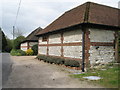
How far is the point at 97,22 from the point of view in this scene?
10078mm

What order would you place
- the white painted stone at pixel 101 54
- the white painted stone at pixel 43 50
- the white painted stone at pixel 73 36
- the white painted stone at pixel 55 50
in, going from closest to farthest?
the white painted stone at pixel 101 54, the white painted stone at pixel 73 36, the white painted stone at pixel 55 50, the white painted stone at pixel 43 50

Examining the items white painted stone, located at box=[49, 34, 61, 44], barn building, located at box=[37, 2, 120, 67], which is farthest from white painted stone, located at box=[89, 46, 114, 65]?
white painted stone, located at box=[49, 34, 61, 44]

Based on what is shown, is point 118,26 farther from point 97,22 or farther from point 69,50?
point 69,50

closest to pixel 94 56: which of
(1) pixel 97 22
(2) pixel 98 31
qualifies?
(2) pixel 98 31

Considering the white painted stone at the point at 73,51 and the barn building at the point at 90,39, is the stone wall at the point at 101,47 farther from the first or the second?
the white painted stone at the point at 73,51

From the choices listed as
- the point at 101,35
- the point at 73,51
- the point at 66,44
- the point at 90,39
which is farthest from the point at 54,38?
the point at 101,35

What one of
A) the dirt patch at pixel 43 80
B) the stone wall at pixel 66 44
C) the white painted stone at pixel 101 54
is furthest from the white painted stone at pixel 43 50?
the white painted stone at pixel 101 54

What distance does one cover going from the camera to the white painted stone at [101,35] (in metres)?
9.95

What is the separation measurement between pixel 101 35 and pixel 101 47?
0.99m

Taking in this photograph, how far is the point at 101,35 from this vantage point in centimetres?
1031

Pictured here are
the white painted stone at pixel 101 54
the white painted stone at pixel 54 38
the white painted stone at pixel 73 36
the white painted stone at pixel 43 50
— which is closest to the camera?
the white painted stone at pixel 101 54

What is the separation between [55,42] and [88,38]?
15.9 feet

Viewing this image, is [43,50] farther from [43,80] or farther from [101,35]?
[43,80]

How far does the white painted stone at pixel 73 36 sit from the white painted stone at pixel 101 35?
934mm
